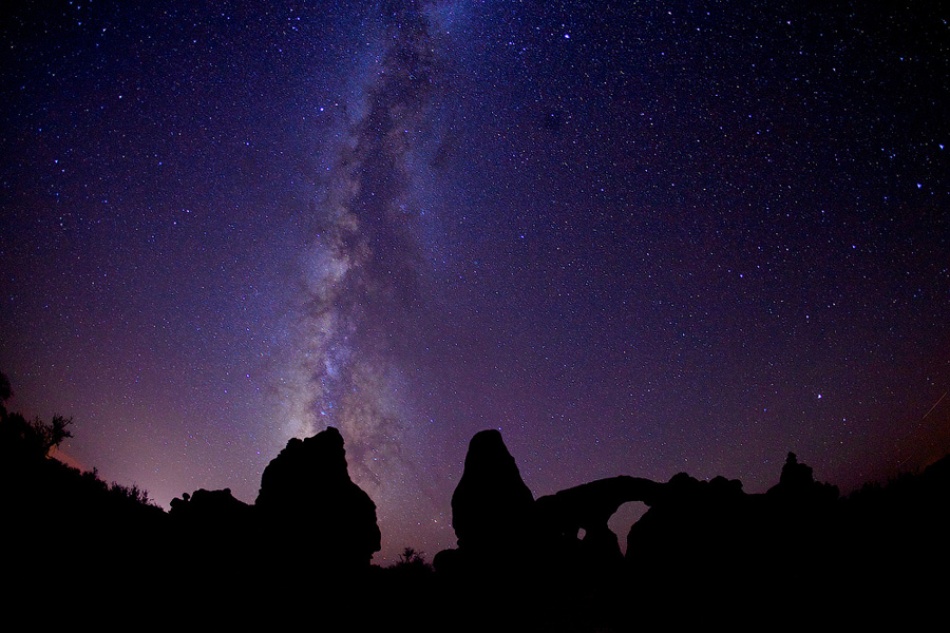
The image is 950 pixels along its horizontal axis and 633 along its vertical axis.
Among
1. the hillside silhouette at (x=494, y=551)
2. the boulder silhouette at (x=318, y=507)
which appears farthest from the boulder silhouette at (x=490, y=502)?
the boulder silhouette at (x=318, y=507)

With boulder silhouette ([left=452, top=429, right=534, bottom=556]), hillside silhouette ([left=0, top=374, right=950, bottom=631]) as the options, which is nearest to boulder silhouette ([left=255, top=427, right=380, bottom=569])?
hillside silhouette ([left=0, top=374, right=950, bottom=631])

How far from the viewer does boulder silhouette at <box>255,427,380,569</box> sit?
18.5 metres

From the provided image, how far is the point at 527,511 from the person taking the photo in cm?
1934

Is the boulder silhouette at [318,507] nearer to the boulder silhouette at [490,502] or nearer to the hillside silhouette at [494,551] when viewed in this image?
the hillside silhouette at [494,551]

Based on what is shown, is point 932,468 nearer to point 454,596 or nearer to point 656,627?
point 656,627

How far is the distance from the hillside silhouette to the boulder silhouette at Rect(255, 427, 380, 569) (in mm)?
70

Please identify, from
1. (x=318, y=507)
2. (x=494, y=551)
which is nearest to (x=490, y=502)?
(x=494, y=551)

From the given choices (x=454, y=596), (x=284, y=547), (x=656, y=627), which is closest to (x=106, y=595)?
(x=284, y=547)

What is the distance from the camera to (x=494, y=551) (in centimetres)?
1794

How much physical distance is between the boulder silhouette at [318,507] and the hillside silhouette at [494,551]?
0.07 metres

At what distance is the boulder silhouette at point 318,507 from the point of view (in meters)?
18.5

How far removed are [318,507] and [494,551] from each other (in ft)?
30.2

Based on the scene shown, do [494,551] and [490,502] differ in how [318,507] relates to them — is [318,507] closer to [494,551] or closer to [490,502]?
[490,502]

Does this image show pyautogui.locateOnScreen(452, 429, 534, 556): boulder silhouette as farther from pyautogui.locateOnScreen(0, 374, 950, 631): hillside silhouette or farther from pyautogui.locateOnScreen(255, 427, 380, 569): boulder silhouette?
pyautogui.locateOnScreen(255, 427, 380, 569): boulder silhouette
